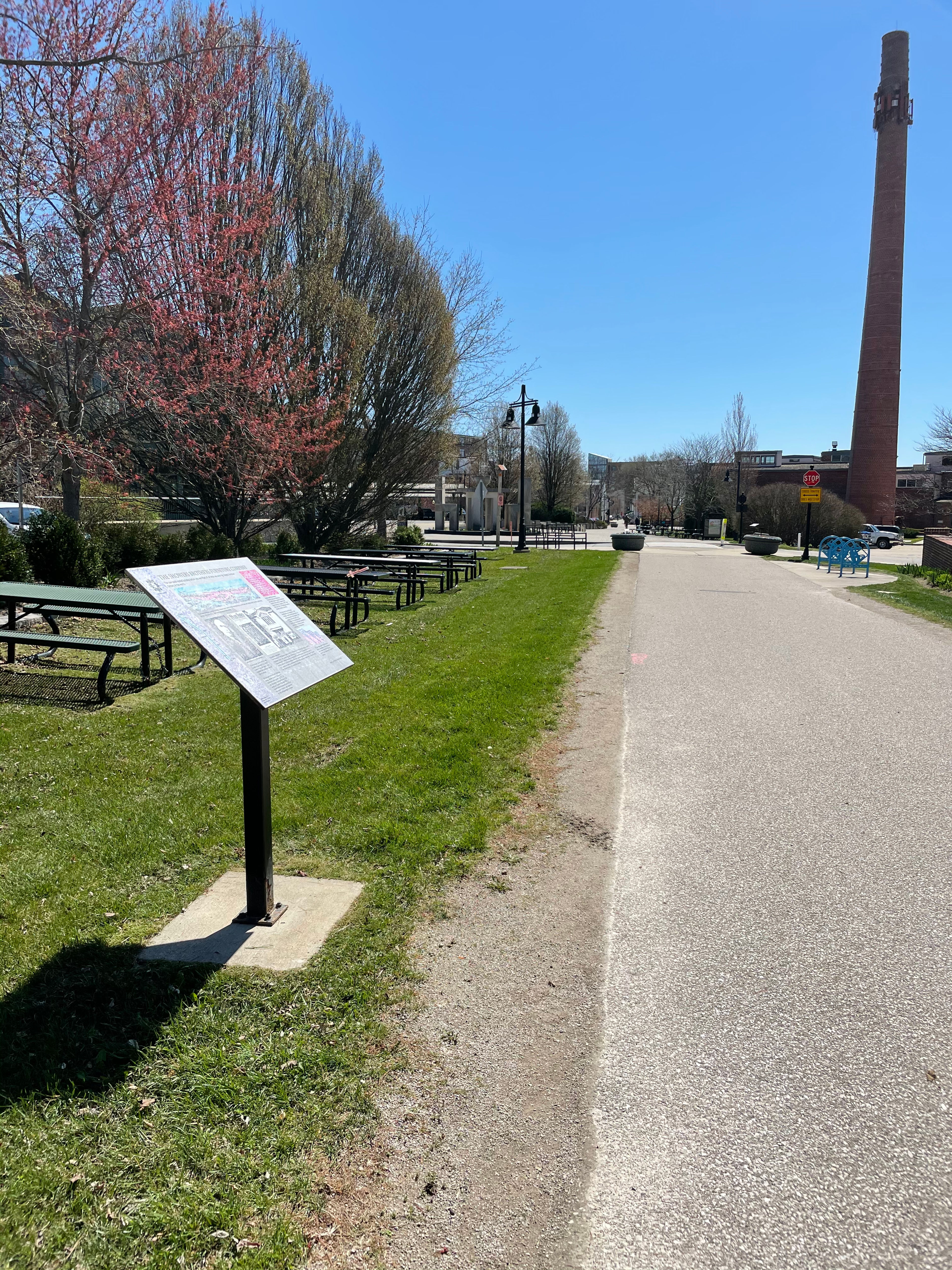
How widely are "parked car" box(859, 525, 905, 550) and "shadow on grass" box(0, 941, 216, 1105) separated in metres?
47.6

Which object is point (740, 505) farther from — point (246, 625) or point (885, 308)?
point (246, 625)

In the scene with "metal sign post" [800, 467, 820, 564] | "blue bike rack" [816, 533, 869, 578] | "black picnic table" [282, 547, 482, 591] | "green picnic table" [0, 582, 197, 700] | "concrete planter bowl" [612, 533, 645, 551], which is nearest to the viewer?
"green picnic table" [0, 582, 197, 700]

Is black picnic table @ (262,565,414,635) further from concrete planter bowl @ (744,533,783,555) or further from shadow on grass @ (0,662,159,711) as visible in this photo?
concrete planter bowl @ (744,533,783,555)

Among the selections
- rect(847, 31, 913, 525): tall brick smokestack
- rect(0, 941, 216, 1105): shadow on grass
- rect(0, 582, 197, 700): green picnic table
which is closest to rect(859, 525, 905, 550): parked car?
rect(847, 31, 913, 525): tall brick smokestack

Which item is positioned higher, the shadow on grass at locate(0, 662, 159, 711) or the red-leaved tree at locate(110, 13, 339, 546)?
the red-leaved tree at locate(110, 13, 339, 546)

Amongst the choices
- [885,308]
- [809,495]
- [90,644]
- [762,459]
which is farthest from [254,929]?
[762,459]

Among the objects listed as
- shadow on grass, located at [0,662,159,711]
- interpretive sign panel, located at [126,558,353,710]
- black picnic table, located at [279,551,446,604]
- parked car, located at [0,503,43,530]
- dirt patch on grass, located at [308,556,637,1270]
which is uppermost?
parked car, located at [0,503,43,530]

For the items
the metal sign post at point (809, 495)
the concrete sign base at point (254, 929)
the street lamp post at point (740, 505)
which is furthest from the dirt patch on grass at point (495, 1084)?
the street lamp post at point (740, 505)

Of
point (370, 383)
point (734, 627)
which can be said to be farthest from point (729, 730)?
point (370, 383)

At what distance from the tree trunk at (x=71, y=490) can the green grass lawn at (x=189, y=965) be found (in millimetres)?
6163

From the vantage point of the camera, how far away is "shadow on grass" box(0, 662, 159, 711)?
7.00 m

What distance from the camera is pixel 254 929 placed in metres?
3.48

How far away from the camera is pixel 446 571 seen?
1759cm

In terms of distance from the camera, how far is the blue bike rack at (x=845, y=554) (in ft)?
81.6
